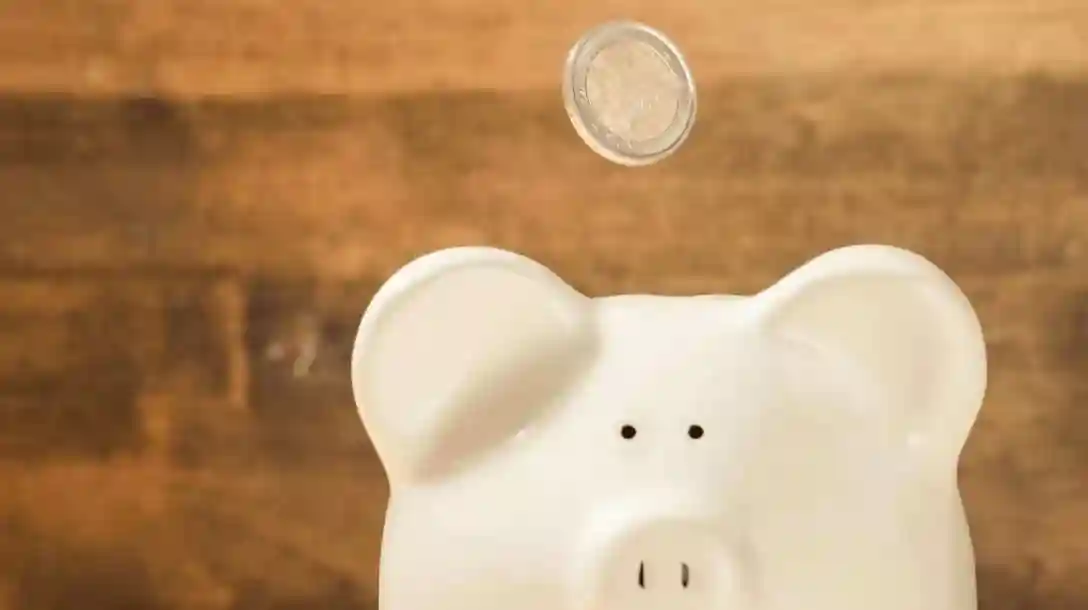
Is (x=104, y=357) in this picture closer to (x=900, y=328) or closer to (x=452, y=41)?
(x=452, y=41)

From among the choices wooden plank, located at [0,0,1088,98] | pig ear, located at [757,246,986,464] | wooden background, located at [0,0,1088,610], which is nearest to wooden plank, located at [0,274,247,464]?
wooden background, located at [0,0,1088,610]

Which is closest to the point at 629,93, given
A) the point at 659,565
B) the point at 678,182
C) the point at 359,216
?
the point at 678,182

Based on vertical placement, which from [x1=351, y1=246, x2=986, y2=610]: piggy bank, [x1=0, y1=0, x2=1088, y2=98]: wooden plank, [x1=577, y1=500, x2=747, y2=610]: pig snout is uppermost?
[x1=0, y1=0, x2=1088, y2=98]: wooden plank

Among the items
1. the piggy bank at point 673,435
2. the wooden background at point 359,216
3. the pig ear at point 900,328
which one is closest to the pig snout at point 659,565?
the piggy bank at point 673,435

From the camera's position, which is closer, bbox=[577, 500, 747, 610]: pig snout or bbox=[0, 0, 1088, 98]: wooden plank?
bbox=[577, 500, 747, 610]: pig snout

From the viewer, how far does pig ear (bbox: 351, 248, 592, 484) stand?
592 millimetres

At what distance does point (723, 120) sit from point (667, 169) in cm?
4

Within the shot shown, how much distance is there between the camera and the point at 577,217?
0.79 m

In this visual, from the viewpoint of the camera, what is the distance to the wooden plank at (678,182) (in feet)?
2.56

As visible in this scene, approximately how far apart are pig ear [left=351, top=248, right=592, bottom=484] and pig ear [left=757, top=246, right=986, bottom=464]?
96mm

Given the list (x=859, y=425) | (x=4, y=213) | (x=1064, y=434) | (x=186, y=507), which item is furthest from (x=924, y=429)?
(x=4, y=213)

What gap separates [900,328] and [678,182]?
21 centimetres

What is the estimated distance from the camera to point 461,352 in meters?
0.61

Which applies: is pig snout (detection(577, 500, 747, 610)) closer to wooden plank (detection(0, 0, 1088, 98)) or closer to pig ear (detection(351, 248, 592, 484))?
pig ear (detection(351, 248, 592, 484))
